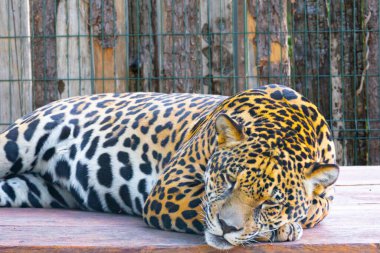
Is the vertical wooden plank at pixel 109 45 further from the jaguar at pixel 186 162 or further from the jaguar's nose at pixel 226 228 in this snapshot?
the jaguar's nose at pixel 226 228

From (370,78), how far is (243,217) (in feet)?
17.2

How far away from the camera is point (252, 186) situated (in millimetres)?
3578

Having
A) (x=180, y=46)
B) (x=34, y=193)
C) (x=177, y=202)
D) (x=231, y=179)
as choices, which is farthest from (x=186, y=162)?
(x=180, y=46)

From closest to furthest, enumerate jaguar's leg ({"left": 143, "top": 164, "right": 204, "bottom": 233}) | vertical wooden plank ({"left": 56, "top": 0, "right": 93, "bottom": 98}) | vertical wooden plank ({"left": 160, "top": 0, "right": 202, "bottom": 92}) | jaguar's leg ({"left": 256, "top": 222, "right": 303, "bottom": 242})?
jaguar's leg ({"left": 256, "top": 222, "right": 303, "bottom": 242}) → jaguar's leg ({"left": 143, "top": 164, "right": 204, "bottom": 233}) → vertical wooden plank ({"left": 160, "top": 0, "right": 202, "bottom": 92}) → vertical wooden plank ({"left": 56, "top": 0, "right": 93, "bottom": 98})

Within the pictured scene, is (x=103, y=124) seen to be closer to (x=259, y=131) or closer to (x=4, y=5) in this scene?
(x=259, y=131)

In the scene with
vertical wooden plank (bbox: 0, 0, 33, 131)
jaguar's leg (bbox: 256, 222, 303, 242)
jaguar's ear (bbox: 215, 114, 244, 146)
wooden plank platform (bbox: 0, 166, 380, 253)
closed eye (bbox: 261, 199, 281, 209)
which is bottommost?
wooden plank platform (bbox: 0, 166, 380, 253)

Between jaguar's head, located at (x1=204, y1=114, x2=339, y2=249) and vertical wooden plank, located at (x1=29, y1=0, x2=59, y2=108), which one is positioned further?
vertical wooden plank, located at (x1=29, y1=0, x2=59, y2=108)

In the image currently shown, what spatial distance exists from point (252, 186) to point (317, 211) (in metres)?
0.75

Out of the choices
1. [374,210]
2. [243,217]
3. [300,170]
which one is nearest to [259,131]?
[300,170]

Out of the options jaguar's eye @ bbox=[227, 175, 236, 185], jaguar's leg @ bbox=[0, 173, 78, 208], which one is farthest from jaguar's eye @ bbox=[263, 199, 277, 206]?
jaguar's leg @ bbox=[0, 173, 78, 208]

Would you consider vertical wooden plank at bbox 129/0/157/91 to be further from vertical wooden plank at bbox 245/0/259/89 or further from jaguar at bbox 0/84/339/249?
jaguar at bbox 0/84/339/249

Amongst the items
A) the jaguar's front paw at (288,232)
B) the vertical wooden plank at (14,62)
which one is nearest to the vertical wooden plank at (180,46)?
the vertical wooden plank at (14,62)

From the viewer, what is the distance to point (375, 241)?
12.7ft

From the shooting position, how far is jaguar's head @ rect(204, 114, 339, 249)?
3545 mm
